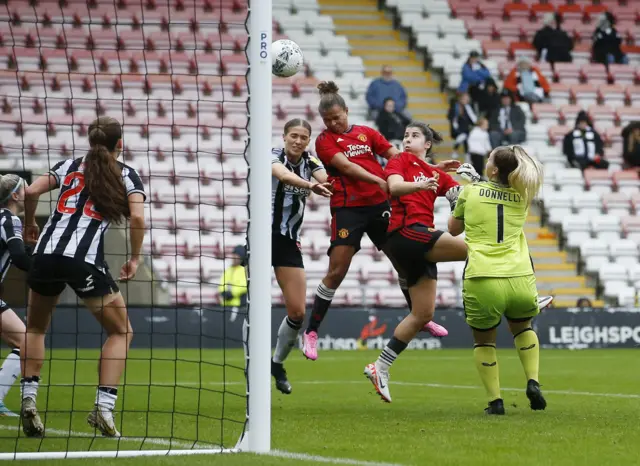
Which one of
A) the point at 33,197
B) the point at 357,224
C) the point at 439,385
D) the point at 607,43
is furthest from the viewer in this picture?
the point at 607,43

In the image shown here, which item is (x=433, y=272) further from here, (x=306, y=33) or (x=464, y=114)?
(x=306, y=33)

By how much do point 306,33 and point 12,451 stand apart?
20.4 meters

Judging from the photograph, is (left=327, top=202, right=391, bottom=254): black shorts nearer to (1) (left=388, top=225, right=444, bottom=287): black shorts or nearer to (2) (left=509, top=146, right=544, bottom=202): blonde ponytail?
(1) (left=388, top=225, right=444, bottom=287): black shorts

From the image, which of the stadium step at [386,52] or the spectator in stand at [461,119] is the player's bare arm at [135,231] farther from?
the stadium step at [386,52]

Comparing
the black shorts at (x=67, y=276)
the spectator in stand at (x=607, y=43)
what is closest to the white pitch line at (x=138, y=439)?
the black shorts at (x=67, y=276)

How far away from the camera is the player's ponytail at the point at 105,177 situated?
24.5 ft

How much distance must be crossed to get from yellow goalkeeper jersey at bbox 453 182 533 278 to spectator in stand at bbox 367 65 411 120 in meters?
15.4

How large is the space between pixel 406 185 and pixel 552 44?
61.9 feet

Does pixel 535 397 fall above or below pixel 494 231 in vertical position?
below

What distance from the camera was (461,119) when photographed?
2406 centimetres

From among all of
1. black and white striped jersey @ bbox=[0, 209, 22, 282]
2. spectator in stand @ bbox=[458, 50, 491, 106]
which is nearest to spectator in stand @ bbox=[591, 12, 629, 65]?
spectator in stand @ bbox=[458, 50, 491, 106]

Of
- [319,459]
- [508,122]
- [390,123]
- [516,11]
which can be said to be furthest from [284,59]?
[516,11]

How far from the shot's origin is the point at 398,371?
14.5m

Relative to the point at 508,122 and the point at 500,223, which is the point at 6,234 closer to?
the point at 500,223
